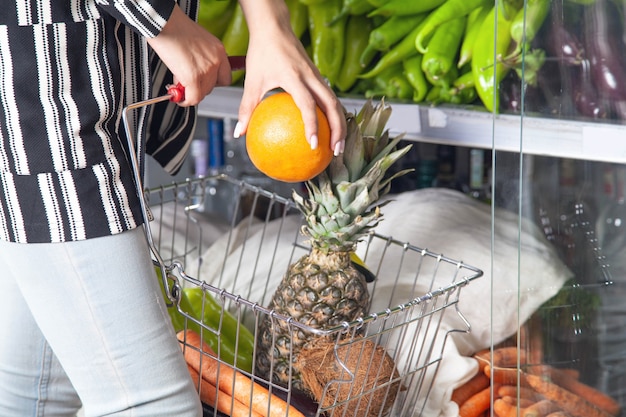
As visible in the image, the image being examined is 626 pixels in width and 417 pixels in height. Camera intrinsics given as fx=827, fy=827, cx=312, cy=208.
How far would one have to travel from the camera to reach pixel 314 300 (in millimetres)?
1087

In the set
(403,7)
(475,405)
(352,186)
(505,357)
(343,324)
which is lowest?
(475,405)

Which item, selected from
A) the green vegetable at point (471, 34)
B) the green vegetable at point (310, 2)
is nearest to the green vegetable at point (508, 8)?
the green vegetable at point (471, 34)

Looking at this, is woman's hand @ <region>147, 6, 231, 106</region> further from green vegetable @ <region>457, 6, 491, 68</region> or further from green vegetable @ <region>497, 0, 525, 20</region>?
green vegetable @ <region>457, 6, 491, 68</region>

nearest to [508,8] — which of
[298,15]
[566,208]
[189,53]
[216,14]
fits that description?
[566,208]

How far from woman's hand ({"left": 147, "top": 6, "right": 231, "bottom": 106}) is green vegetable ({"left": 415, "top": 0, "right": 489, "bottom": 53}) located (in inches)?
26.5

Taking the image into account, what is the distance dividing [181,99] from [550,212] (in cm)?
50

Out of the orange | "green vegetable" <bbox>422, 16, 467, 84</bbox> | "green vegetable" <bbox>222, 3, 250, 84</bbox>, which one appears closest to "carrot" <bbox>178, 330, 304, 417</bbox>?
the orange

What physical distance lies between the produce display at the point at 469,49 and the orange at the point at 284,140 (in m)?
0.25

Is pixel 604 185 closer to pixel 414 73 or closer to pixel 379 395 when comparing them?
pixel 379 395

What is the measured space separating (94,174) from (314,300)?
372 millimetres

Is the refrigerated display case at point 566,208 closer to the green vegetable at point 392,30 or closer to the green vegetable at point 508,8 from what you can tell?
the green vegetable at point 508,8

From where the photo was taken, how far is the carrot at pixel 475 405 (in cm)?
118

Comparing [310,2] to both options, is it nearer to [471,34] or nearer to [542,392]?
[471,34]

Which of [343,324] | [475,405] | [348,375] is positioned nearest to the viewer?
[343,324]
